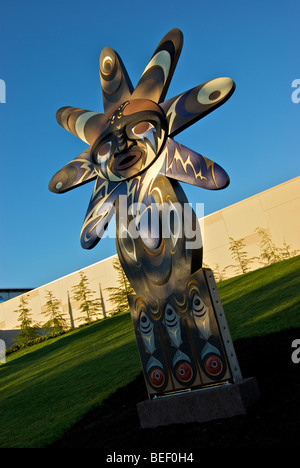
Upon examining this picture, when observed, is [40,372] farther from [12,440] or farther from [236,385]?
[236,385]

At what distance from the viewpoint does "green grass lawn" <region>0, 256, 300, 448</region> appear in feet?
22.1

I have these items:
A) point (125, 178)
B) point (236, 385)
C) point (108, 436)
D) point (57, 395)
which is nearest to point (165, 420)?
point (108, 436)

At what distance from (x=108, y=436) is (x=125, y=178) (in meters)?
3.60

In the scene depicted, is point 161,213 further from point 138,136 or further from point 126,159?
point 138,136

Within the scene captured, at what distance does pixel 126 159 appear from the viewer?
622 centimetres

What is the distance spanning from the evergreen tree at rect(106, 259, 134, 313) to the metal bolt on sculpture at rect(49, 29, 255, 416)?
1796 cm

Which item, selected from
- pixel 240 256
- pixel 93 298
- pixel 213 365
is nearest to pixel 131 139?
pixel 213 365

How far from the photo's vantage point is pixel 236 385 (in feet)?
15.0

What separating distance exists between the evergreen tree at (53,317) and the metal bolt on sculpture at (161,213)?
2244cm

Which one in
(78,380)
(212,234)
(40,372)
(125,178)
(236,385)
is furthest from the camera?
(212,234)

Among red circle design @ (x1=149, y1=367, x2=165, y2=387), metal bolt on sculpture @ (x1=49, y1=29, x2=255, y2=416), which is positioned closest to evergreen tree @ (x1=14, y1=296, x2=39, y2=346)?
metal bolt on sculpture @ (x1=49, y1=29, x2=255, y2=416)
